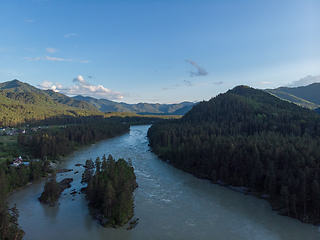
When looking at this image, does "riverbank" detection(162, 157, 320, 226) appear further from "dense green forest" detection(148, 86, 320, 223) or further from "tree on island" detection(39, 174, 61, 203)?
"tree on island" detection(39, 174, 61, 203)

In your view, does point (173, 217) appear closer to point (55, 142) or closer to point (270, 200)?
point (270, 200)

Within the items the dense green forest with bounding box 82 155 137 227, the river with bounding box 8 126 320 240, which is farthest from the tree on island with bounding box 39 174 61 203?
the dense green forest with bounding box 82 155 137 227

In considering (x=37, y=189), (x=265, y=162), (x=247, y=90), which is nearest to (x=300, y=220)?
(x=265, y=162)

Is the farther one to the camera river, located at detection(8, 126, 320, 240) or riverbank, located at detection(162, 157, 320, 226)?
riverbank, located at detection(162, 157, 320, 226)

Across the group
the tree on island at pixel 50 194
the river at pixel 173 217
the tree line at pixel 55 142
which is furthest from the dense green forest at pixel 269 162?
the tree line at pixel 55 142

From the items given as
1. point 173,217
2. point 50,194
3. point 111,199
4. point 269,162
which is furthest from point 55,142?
point 269,162

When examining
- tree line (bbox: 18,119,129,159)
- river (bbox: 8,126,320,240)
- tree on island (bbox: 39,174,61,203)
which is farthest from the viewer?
tree line (bbox: 18,119,129,159)

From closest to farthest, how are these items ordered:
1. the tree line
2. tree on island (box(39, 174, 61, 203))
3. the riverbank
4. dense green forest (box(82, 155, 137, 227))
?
dense green forest (box(82, 155, 137, 227))
the riverbank
tree on island (box(39, 174, 61, 203))
the tree line

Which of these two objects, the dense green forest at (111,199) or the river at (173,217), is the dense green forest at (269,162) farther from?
the dense green forest at (111,199)
